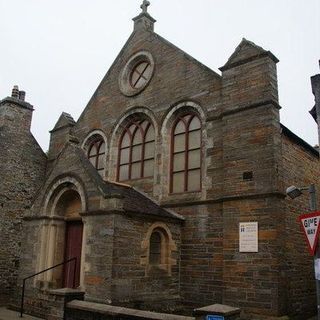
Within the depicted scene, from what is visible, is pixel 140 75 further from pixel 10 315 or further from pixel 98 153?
pixel 10 315

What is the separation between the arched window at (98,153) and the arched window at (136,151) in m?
1.07

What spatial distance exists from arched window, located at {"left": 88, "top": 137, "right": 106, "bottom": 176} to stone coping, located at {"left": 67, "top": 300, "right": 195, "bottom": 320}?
698cm

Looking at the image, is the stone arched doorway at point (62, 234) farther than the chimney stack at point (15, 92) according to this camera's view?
No

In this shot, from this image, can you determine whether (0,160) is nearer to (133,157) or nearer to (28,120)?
(28,120)

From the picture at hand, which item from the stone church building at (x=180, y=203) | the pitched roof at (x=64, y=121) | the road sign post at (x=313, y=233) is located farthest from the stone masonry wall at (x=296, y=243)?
the pitched roof at (x=64, y=121)

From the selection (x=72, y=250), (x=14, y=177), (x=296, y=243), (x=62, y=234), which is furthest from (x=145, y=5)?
(x=296, y=243)

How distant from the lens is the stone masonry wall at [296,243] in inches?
441

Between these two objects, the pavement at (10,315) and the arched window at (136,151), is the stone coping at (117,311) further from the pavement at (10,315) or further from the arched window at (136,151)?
the arched window at (136,151)

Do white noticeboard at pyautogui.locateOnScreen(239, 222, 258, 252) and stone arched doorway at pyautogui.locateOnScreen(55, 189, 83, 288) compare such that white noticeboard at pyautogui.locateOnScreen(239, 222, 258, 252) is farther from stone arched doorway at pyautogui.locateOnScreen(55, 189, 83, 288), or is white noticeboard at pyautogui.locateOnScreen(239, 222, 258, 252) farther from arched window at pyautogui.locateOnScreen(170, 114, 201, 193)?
stone arched doorway at pyautogui.locateOnScreen(55, 189, 83, 288)

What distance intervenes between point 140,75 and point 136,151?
3243mm

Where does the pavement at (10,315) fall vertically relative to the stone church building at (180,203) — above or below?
below

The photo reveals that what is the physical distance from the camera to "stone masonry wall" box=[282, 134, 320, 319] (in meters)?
11.2

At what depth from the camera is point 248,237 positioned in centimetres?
1110

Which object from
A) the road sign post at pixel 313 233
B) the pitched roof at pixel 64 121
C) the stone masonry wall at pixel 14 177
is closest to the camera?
the road sign post at pixel 313 233
